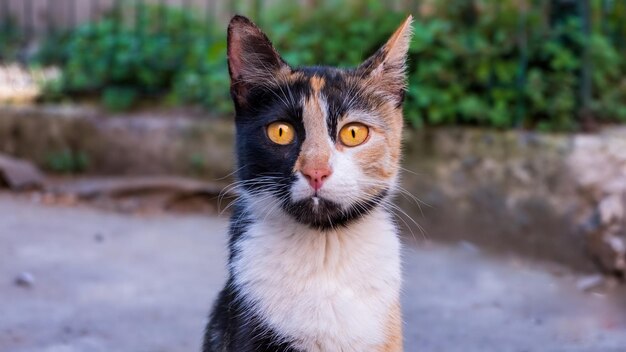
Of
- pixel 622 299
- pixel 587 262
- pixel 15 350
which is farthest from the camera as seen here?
pixel 587 262

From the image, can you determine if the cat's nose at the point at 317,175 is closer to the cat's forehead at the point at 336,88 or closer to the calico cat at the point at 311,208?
the calico cat at the point at 311,208

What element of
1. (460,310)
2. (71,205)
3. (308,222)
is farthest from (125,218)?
(308,222)

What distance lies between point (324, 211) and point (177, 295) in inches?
88.8

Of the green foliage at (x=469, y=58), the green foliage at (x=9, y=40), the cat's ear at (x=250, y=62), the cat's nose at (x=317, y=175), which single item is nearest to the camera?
the cat's nose at (x=317, y=175)

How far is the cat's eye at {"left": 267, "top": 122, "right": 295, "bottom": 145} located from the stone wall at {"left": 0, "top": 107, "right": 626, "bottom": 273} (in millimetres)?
2207

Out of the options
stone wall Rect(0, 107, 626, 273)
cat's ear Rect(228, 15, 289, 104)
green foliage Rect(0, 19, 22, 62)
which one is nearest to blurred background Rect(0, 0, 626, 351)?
stone wall Rect(0, 107, 626, 273)

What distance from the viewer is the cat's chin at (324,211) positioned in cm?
255

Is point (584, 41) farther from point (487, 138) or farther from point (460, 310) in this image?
point (460, 310)

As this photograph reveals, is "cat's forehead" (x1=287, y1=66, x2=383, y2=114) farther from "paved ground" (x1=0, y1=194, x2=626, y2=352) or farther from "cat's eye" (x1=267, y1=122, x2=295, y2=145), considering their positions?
"paved ground" (x1=0, y1=194, x2=626, y2=352)

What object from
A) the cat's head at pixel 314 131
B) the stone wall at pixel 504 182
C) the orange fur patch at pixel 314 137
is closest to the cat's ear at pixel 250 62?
the cat's head at pixel 314 131

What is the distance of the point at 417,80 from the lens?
19.2 ft

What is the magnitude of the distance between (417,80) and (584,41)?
1157mm

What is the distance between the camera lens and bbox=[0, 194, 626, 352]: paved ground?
398 cm

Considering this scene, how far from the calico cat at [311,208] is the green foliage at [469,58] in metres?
2.96
